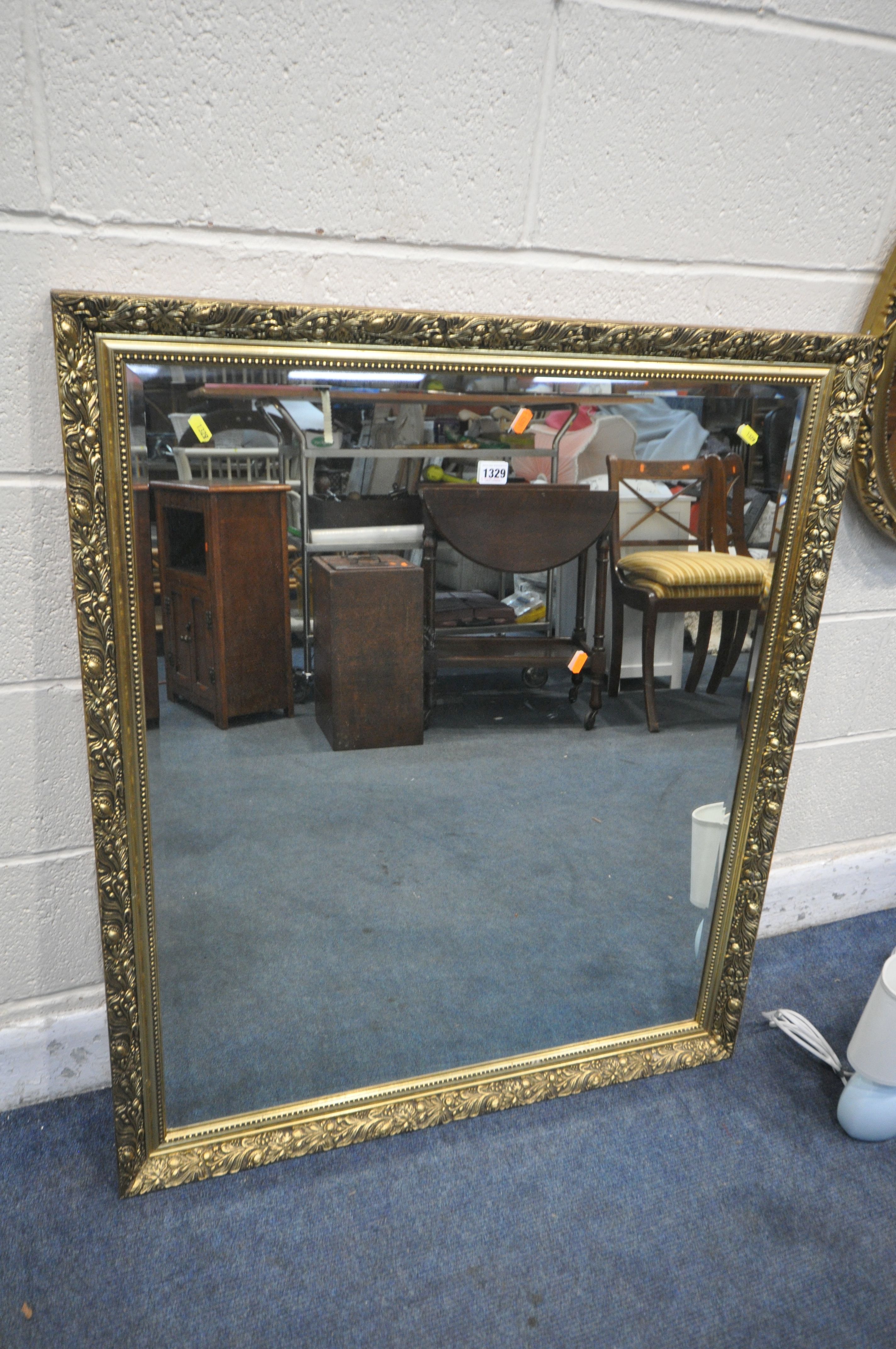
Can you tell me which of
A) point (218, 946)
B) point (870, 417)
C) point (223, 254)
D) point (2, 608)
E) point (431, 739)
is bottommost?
point (218, 946)

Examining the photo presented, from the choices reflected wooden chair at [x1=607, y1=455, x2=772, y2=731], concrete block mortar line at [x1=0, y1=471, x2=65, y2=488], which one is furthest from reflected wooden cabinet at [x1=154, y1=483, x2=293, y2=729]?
reflected wooden chair at [x1=607, y1=455, x2=772, y2=731]

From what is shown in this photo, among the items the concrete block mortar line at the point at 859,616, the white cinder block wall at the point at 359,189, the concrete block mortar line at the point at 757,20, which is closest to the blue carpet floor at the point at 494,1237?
the white cinder block wall at the point at 359,189

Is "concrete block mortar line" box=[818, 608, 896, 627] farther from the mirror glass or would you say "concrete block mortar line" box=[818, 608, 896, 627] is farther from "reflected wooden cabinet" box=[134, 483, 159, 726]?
"reflected wooden cabinet" box=[134, 483, 159, 726]

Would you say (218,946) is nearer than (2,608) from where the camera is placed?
No

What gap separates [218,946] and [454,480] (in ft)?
2.22

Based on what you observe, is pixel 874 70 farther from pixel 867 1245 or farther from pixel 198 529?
pixel 867 1245

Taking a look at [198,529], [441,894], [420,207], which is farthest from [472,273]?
[441,894]

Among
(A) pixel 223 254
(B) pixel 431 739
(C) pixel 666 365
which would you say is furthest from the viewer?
(B) pixel 431 739

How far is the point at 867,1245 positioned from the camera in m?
1.07

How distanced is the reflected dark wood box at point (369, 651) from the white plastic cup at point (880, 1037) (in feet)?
2.43

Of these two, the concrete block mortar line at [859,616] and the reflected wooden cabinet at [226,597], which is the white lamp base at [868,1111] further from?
the reflected wooden cabinet at [226,597]

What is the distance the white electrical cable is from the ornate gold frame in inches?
31.9

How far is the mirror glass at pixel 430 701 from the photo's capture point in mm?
971

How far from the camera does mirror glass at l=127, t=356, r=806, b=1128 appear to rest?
97cm
